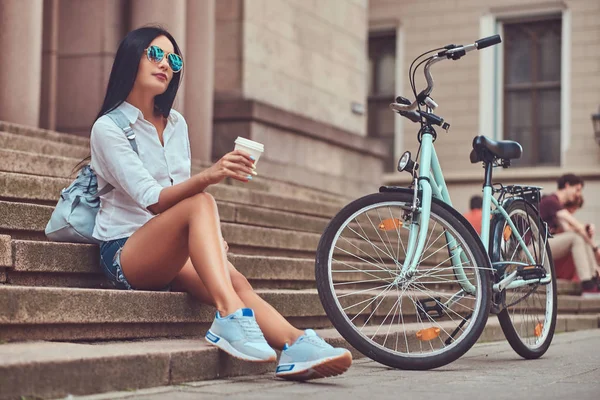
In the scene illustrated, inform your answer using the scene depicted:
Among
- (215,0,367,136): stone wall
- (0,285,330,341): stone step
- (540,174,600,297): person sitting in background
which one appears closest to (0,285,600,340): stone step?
(0,285,330,341): stone step

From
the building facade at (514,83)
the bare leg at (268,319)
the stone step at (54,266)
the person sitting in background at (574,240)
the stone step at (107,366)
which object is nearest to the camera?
the stone step at (107,366)

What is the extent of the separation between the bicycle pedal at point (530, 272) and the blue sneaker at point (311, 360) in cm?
167

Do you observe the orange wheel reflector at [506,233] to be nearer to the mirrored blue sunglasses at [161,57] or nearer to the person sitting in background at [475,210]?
the mirrored blue sunglasses at [161,57]

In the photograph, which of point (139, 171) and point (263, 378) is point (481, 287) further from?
point (139, 171)

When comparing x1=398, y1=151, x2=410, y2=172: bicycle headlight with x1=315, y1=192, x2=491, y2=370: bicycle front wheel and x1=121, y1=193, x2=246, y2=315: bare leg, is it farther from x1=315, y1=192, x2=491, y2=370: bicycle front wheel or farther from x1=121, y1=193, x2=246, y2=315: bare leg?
x1=121, y1=193, x2=246, y2=315: bare leg

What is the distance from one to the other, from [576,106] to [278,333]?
560 inches

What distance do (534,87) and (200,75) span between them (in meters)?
8.79

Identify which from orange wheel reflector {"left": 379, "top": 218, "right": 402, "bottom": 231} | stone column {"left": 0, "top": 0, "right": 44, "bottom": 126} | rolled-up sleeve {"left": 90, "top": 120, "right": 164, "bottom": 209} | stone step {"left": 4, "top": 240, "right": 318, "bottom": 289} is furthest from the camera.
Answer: stone column {"left": 0, "top": 0, "right": 44, "bottom": 126}

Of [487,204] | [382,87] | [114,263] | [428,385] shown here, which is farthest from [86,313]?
[382,87]

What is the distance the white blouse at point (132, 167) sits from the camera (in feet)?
14.3

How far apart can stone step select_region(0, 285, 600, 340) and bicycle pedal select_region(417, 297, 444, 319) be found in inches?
30.8

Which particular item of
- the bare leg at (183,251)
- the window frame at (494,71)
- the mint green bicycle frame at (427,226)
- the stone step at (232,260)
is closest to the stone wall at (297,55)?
the stone step at (232,260)

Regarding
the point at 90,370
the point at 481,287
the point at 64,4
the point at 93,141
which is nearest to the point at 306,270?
the point at 481,287

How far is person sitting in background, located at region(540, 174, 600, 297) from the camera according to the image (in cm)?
988
